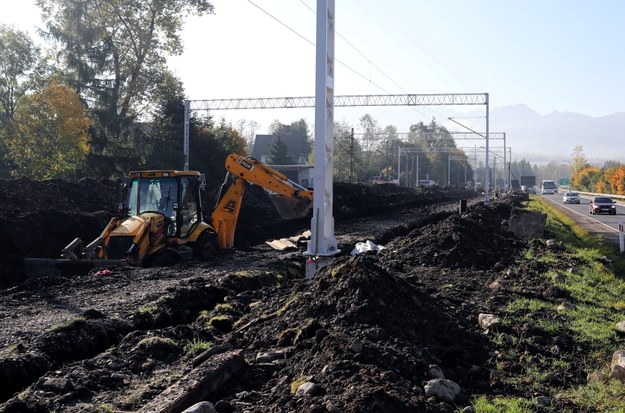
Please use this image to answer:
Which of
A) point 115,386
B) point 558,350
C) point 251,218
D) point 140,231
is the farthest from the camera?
point 251,218

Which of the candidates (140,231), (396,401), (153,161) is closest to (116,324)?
(396,401)

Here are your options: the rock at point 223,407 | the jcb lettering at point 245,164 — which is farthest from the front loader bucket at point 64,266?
the rock at point 223,407

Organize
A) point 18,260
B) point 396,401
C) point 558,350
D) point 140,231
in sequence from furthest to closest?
point 18,260 < point 140,231 < point 558,350 < point 396,401

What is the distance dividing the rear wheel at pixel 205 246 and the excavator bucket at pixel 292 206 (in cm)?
581

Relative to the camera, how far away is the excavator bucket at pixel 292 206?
2577cm

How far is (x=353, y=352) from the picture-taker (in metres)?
7.29

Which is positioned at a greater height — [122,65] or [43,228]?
[122,65]

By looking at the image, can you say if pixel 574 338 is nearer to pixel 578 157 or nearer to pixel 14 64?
pixel 14 64

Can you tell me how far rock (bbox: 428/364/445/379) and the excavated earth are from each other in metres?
0.02

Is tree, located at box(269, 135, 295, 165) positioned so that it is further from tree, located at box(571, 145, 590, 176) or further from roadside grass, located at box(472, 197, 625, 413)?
tree, located at box(571, 145, 590, 176)

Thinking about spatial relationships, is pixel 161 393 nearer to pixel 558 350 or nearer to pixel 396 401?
pixel 396 401

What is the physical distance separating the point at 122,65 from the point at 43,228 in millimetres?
32404

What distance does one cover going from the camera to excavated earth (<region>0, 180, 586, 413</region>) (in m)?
6.78

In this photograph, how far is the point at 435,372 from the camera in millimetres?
7254
